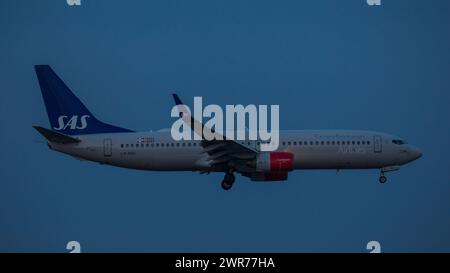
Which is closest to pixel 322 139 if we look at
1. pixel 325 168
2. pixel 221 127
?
pixel 325 168

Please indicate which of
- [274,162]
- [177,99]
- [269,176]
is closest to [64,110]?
[177,99]

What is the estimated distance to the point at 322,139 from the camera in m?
70.4

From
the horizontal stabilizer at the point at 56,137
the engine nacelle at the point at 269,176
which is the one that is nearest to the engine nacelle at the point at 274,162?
the engine nacelle at the point at 269,176

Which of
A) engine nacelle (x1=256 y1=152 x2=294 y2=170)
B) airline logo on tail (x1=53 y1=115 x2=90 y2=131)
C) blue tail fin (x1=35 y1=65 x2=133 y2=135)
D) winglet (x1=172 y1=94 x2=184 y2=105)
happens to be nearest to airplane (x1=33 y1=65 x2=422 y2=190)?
engine nacelle (x1=256 y1=152 x2=294 y2=170)

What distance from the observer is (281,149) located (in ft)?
231

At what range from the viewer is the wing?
6900 centimetres

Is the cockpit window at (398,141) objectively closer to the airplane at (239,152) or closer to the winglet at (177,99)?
the airplane at (239,152)

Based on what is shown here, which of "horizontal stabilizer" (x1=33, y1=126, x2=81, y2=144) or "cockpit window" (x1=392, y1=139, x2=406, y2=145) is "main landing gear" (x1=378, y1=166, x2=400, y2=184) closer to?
"cockpit window" (x1=392, y1=139, x2=406, y2=145)

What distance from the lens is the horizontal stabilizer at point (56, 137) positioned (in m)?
69.1

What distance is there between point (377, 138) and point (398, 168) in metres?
2.78

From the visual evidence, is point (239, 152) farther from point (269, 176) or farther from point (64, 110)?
point (64, 110)

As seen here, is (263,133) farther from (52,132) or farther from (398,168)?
(52,132)

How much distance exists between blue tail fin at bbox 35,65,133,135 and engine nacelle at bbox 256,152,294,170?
10.2m

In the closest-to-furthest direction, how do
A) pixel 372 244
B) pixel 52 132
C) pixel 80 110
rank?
1. pixel 372 244
2. pixel 52 132
3. pixel 80 110
